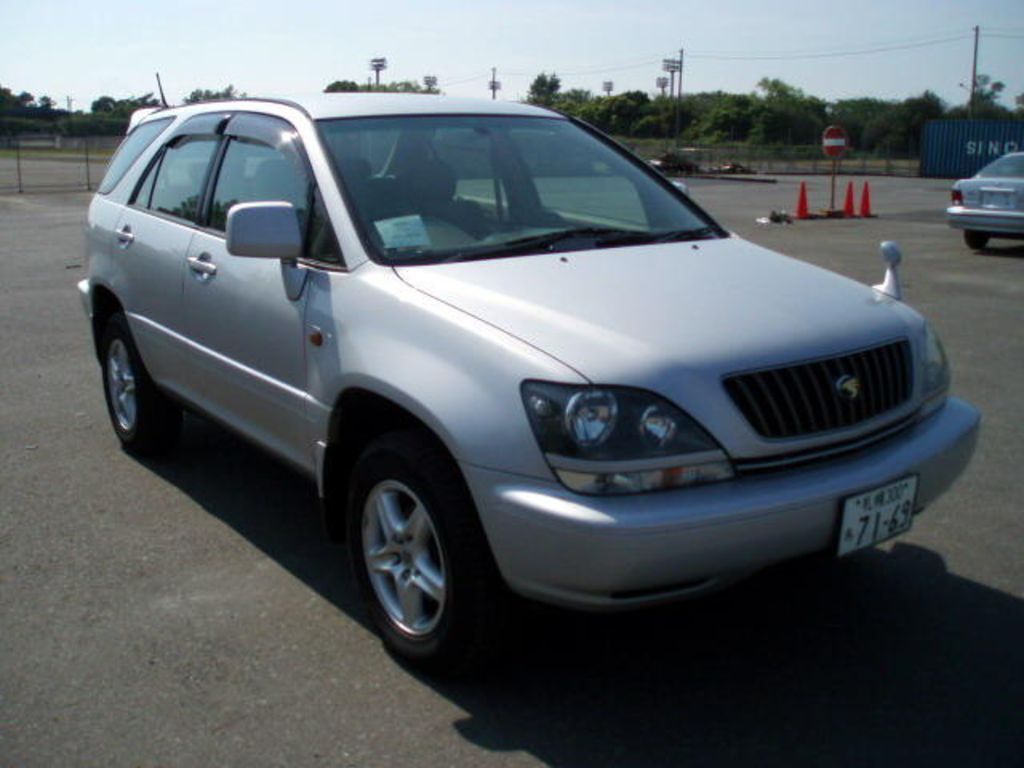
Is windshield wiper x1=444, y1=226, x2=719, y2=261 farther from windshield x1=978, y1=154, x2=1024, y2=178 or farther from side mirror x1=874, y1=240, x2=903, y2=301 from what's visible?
windshield x1=978, y1=154, x2=1024, y2=178

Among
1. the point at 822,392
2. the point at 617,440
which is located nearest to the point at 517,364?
the point at 617,440

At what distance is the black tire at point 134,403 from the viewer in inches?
211

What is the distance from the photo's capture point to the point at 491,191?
4203 mm

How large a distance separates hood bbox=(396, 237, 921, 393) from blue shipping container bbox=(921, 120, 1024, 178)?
151 feet

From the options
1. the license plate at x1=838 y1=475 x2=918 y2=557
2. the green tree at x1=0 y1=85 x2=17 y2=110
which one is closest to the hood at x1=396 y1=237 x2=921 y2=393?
the license plate at x1=838 y1=475 x2=918 y2=557

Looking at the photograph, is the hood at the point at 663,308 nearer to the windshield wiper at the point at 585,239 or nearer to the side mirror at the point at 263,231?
the windshield wiper at the point at 585,239

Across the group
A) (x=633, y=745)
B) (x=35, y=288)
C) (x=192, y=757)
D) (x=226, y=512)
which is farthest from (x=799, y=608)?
(x=35, y=288)

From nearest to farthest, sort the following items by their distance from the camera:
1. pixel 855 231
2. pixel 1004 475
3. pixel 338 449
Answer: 1. pixel 338 449
2. pixel 1004 475
3. pixel 855 231

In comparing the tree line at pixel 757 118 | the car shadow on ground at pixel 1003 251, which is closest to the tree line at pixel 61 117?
the tree line at pixel 757 118

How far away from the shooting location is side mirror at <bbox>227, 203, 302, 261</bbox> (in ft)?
12.0

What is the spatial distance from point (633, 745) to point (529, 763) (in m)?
0.30

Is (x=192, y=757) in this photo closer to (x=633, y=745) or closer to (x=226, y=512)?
(x=633, y=745)

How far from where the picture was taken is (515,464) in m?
2.89

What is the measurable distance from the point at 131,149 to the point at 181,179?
95 centimetres
